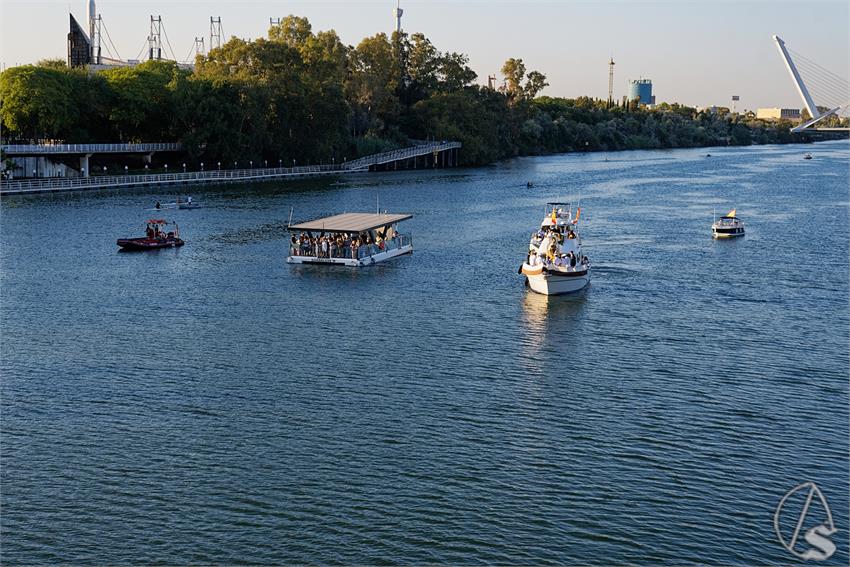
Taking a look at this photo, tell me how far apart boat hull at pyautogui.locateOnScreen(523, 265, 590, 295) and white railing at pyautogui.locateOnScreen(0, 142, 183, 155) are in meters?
81.2

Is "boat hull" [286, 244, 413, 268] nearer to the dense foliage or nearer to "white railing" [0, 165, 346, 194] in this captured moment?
"white railing" [0, 165, 346, 194]

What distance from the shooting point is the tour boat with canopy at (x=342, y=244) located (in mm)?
70875

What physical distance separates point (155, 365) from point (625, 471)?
21801mm

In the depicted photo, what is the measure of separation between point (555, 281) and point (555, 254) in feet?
7.61

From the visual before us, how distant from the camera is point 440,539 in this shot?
93.7 ft

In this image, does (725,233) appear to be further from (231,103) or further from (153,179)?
(231,103)

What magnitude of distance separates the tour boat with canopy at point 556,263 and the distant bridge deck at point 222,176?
7072cm

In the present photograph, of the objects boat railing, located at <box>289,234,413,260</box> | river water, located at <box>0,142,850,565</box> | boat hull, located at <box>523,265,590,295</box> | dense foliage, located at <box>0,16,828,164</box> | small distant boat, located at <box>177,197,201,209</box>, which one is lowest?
river water, located at <box>0,142,850,565</box>

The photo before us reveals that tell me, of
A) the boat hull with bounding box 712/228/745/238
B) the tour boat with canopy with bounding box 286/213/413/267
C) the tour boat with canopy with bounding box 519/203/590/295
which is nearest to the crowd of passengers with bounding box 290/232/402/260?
the tour boat with canopy with bounding box 286/213/413/267

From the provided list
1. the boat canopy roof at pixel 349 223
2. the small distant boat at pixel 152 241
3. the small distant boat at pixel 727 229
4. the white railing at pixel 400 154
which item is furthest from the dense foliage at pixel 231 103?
the small distant boat at pixel 727 229

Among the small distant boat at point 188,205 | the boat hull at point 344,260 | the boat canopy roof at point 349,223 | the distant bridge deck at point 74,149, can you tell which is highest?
the distant bridge deck at point 74,149

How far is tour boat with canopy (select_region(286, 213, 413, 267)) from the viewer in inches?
2790

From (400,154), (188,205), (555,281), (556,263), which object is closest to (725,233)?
(556,263)

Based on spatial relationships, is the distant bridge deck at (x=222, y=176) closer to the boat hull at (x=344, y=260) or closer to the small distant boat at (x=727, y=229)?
the boat hull at (x=344, y=260)
